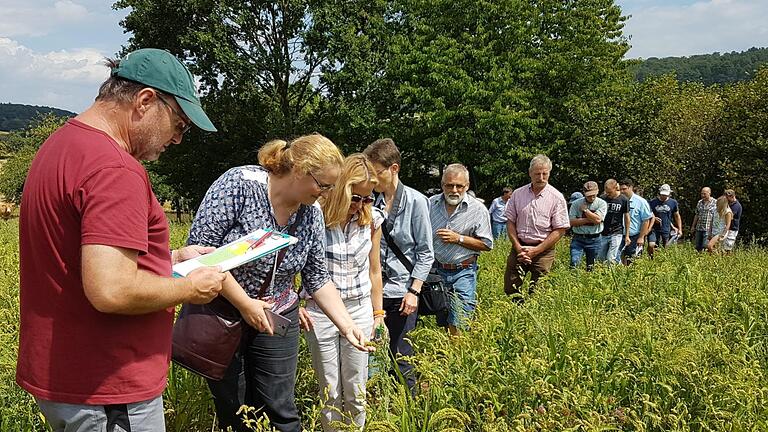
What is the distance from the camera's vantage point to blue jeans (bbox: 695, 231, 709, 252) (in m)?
12.2

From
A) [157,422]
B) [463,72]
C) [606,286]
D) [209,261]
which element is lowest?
[606,286]

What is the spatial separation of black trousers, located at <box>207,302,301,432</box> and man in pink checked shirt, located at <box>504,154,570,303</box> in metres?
3.90

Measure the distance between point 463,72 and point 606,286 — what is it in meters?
20.1

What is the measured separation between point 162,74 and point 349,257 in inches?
73.8

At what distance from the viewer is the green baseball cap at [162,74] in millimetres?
1858

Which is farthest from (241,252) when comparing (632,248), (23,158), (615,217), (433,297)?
(23,158)

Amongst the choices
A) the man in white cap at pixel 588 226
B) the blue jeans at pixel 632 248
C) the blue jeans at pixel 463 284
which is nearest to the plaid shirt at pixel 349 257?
the blue jeans at pixel 463 284

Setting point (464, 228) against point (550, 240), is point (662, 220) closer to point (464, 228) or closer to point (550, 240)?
point (550, 240)

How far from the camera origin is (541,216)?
21.2 ft

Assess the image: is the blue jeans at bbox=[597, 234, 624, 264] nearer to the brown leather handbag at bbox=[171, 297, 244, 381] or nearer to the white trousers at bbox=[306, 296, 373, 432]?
the white trousers at bbox=[306, 296, 373, 432]

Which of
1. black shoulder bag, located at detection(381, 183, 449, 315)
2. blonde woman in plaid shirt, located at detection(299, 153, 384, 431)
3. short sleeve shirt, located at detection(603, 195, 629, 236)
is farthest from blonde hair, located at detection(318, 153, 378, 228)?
short sleeve shirt, located at detection(603, 195, 629, 236)

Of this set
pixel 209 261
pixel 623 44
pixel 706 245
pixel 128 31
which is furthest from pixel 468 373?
pixel 623 44

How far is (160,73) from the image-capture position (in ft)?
6.13

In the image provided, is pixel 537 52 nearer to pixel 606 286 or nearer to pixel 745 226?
pixel 745 226
